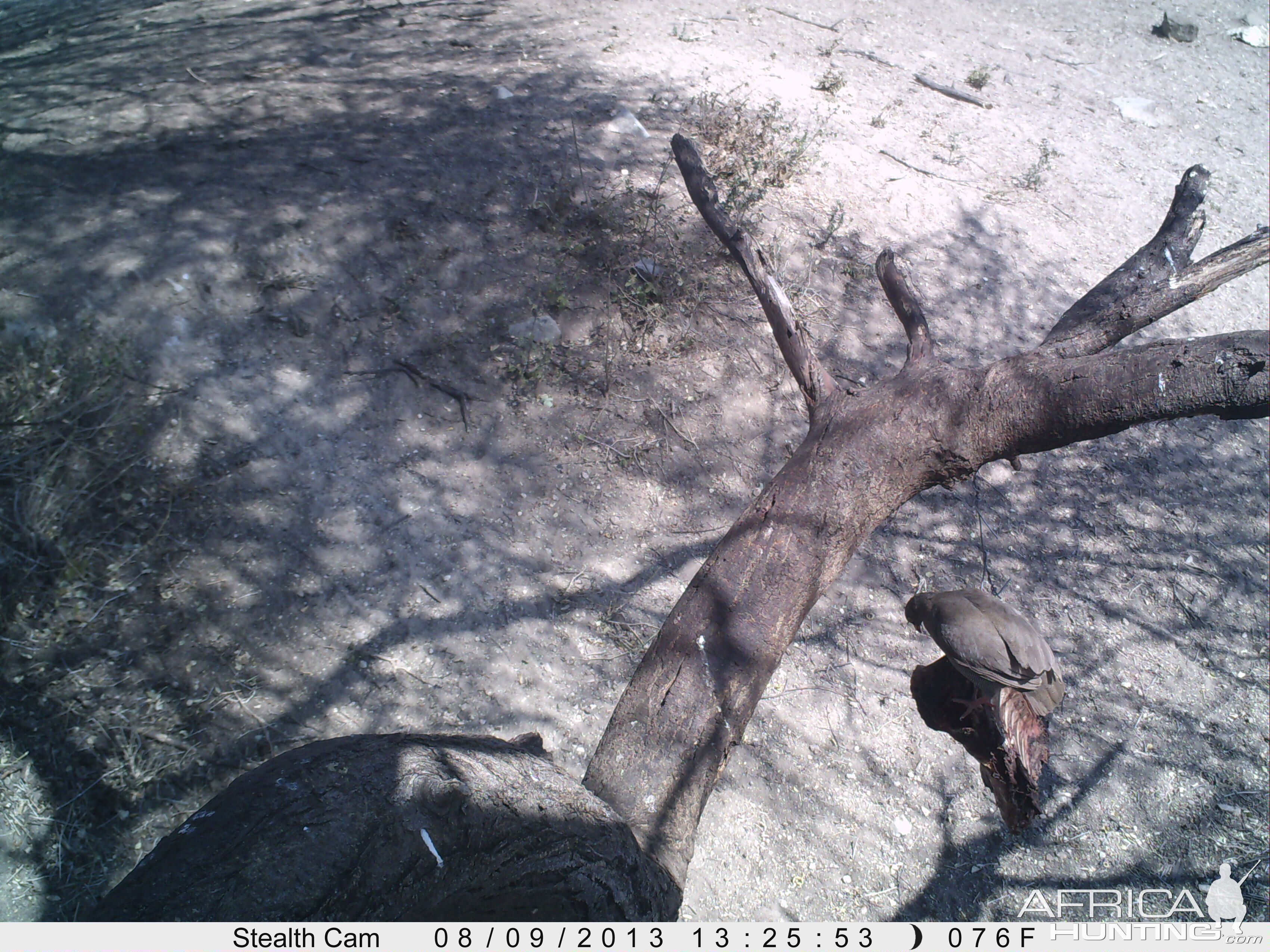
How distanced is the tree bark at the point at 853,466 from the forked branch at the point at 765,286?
0.01m

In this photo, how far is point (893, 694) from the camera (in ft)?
8.34

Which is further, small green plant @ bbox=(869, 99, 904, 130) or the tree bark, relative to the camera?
small green plant @ bbox=(869, 99, 904, 130)

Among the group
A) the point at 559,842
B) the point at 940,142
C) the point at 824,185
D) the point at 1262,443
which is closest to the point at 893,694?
the point at 559,842

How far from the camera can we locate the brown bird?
1612 millimetres

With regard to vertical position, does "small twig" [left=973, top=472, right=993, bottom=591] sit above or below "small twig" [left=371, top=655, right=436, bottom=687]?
below

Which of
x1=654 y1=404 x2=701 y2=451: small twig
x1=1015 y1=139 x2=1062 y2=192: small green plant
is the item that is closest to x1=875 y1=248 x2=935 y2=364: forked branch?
x1=654 y1=404 x2=701 y2=451: small twig

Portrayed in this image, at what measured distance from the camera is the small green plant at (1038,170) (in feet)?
15.5

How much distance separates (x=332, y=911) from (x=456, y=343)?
245cm

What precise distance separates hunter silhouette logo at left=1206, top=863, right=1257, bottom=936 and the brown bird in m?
1.09

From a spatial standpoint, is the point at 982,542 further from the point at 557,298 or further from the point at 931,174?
the point at 931,174

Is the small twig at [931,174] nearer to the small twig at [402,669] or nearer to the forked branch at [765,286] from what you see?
the forked branch at [765,286]

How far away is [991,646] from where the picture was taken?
1620 mm

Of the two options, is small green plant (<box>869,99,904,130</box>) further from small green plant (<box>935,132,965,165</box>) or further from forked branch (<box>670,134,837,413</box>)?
forked branch (<box>670,134,837,413</box>)

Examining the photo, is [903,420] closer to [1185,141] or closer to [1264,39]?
[1185,141]
